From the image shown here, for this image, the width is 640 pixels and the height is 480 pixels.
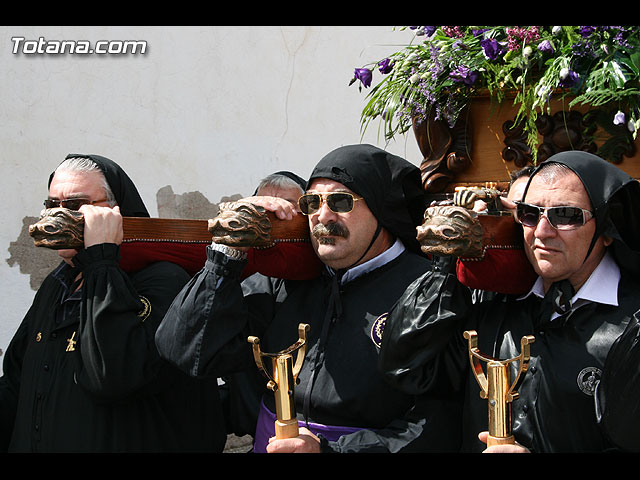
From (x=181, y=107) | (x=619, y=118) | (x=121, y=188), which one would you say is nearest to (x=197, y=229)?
(x=121, y=188)

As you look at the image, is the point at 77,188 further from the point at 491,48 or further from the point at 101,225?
the point at 491,48

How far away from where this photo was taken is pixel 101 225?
3.11 metres

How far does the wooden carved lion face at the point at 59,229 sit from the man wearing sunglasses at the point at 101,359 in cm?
4

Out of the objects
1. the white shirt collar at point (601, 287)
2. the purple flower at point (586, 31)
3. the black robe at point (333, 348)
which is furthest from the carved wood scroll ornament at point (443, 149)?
the white shirt collar at point (601, 287)

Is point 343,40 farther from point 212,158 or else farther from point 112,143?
point 112,143

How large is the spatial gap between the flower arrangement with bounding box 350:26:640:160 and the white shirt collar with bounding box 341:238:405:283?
2.69 feet

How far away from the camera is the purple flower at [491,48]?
3451 millimetres

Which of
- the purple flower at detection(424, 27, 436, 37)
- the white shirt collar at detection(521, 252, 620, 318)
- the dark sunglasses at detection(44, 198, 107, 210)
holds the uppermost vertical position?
the purple flower at detection(424, 27, 436, 37)

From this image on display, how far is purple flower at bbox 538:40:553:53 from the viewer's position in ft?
10.9

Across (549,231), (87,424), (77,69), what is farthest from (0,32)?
(549,231)

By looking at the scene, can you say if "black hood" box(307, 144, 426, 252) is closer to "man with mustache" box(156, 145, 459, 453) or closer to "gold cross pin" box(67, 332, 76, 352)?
"man with mustache" box(156, 145, 459, 453)

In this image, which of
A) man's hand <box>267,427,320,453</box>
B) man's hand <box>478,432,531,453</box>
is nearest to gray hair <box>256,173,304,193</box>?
man's hand <box>267,427,320,453</box>

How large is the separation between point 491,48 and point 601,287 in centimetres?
135

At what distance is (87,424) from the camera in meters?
3.15
